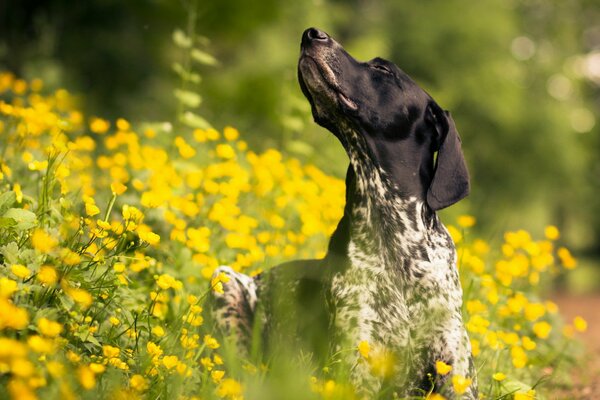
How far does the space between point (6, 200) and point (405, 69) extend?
46.2 feet

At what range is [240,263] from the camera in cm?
391

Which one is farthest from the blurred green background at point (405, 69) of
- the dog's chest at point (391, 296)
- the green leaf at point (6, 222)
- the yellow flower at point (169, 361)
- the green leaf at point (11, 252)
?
the yellow flower at point (169, 361)

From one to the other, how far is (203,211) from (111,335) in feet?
6.27

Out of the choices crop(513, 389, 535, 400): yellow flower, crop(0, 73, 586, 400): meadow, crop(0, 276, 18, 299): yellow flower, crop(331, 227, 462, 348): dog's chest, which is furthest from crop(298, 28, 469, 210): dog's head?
crop(0, 276, 18, 299): yellow flower

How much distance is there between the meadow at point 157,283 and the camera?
2.26m

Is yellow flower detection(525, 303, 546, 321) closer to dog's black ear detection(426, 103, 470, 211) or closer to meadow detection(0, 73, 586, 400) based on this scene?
meadow detection(0, 73, 586, 400)

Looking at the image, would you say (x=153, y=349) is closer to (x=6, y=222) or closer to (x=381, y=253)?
(x=6, y=222)

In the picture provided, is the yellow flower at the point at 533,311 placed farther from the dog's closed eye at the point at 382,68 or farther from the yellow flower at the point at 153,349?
the yellow flower at the point at 153,349

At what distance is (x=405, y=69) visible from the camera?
16125 mm

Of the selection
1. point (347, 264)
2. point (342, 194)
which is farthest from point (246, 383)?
point (342, 194)

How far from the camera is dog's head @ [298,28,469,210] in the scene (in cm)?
319

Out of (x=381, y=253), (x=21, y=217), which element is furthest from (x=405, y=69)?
(x=21, y=217)

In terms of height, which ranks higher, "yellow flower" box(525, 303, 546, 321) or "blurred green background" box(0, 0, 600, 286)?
"blurred green background" box(0, 0, 600, 286)

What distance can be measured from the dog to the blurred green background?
275 centimetres
